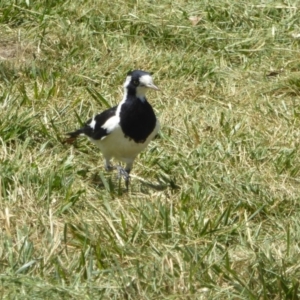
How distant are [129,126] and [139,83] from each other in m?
0.27

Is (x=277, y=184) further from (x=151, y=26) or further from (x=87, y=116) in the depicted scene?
(x=151, y=26)

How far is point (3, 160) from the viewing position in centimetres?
611

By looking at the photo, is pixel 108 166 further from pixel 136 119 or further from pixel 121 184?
pixel 136 119

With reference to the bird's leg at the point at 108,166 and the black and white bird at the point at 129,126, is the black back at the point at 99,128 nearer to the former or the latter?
the black and white bird at the point at 129,126

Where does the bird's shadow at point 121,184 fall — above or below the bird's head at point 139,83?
below

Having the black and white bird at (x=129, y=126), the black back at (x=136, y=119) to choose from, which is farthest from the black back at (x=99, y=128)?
the black back at (x=136, y=119)

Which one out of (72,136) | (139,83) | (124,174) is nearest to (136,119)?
(139,83)

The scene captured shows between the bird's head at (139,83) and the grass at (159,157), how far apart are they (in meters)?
0.51

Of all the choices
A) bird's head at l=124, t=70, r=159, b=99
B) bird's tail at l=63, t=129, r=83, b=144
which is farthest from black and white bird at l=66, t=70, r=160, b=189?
bird's tail at l=63, t=129, r=83, b=144

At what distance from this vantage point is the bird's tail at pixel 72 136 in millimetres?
6441

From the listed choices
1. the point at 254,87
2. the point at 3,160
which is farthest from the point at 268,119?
the point at 3,160

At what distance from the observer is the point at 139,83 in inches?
241

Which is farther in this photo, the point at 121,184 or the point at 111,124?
the point at 121,184

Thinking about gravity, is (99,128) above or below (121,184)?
above
